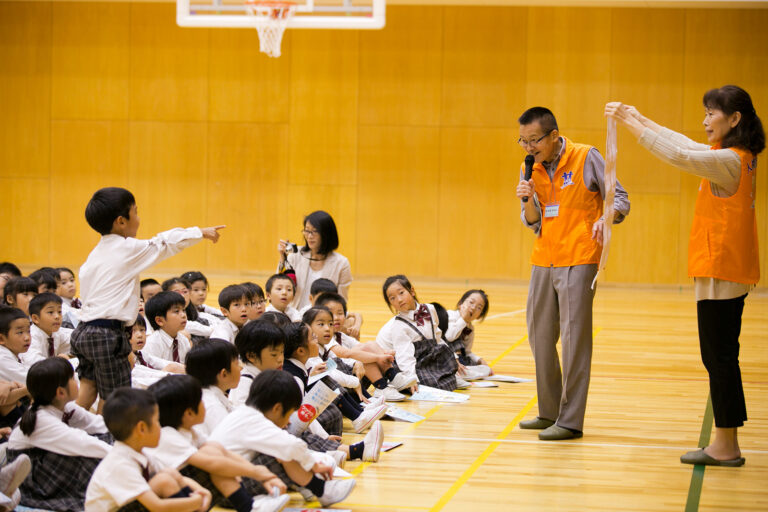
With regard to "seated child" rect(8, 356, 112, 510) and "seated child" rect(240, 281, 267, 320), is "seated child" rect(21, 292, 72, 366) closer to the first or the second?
"seated child" rect(240, 281, 267, 320)

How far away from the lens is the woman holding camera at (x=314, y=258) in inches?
248

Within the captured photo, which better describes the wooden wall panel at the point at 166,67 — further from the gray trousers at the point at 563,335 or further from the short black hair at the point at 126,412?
the short black hair at the point at 126,412

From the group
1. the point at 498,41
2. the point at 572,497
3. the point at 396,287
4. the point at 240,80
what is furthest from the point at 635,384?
the point at 240,80

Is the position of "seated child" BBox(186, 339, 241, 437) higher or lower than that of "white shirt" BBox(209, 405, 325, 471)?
higher

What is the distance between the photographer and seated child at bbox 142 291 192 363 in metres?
4.76

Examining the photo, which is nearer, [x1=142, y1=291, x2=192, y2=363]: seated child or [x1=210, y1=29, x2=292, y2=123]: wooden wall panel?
[x1=142, y1=291, x2=192, y2=363]: seated child

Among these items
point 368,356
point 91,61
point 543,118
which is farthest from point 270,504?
point 91,61

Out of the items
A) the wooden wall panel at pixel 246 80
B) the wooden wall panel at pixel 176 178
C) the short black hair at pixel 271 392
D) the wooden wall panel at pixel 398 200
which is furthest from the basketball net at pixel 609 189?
the wooden wall panel at pixel 176 178

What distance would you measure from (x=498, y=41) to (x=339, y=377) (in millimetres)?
9528

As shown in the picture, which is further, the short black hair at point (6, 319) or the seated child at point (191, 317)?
the seated child at point (191, 317)

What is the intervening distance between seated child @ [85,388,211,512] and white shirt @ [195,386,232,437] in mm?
487

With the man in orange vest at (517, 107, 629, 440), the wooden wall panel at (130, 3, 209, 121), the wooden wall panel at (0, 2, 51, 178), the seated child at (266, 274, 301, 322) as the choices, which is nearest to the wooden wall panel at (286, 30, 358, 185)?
the wooden wall panel at (130, 3, 209, 121)

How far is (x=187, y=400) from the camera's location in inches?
125

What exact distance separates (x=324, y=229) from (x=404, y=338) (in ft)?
3.41
